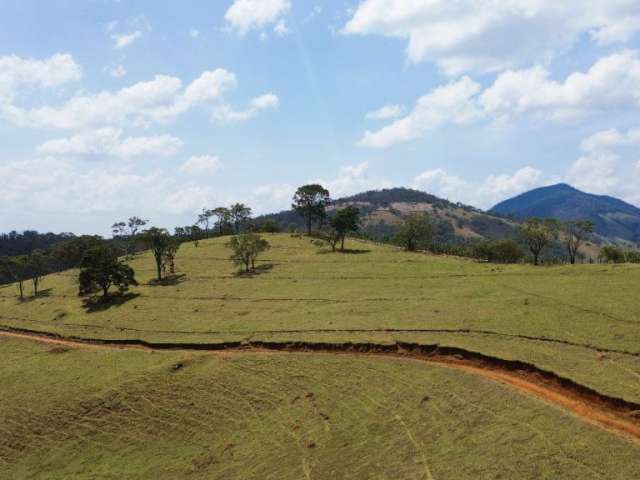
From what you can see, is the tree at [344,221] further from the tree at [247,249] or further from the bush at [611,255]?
the bush at [611,255]

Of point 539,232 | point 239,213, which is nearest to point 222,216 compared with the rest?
point 239,213

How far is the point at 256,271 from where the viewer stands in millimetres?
90188

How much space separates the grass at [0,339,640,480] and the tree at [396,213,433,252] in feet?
227

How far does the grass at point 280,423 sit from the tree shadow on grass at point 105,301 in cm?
2060

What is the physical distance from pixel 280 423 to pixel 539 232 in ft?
211

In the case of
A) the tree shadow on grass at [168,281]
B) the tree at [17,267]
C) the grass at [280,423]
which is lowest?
the grass at [280,423]

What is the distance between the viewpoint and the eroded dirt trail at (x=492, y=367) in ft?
91.6

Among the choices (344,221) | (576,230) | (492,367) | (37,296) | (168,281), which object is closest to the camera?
(492,367)

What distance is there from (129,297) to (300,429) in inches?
2044

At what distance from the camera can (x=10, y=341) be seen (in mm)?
63906

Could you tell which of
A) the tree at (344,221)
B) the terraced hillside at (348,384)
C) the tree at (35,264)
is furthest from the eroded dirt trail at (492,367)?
the tree at (344,221)

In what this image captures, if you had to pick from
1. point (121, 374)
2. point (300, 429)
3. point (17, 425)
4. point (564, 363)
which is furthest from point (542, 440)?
point (17, 425)

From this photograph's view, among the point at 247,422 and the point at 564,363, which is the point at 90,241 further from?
the point at 564,363

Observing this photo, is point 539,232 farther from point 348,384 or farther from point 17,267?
point 17,267
